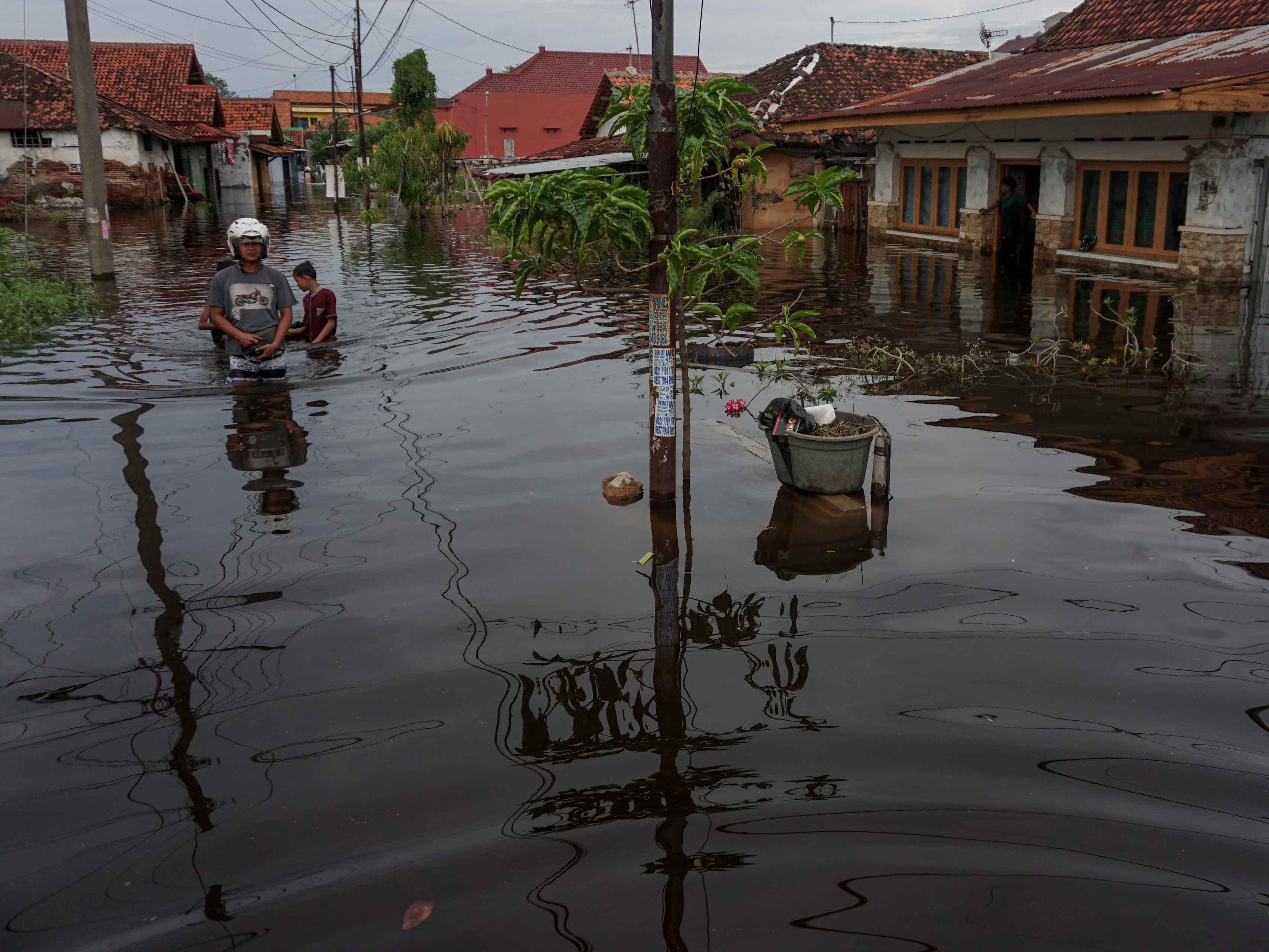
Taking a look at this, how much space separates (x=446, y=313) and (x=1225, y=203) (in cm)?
1186

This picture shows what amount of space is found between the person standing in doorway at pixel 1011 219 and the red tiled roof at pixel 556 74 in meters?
42.1

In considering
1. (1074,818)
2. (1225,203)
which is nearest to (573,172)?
(1074,818)

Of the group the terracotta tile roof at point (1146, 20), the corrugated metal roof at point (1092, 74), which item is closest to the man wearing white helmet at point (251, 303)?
the corrugated metal roof at point (1092, 74)

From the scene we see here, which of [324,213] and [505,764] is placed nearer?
[505,764]

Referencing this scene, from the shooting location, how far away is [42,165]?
35.6 m

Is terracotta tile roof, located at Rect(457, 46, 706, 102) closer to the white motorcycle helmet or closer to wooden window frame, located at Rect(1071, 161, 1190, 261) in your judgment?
wooden window frame, located at Rect(1071, 161, 1190, 261)

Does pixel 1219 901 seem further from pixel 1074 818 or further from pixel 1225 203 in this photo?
pixel 1225 203

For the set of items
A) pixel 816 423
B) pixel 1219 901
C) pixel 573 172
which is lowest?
pixel 1219 901

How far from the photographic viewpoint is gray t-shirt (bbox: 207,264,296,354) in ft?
32.1

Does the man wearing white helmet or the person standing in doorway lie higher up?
the person standing in doorway

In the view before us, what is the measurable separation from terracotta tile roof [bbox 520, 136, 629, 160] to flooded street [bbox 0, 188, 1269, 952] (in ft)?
76.5

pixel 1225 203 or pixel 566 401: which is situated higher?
pixel 1225 203

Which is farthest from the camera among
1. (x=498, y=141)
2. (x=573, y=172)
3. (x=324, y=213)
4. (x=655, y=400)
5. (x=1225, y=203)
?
(x=498, y=141)

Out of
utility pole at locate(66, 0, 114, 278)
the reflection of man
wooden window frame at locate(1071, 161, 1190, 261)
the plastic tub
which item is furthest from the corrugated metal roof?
utility pole at locate(66, 0, 114, 278)
